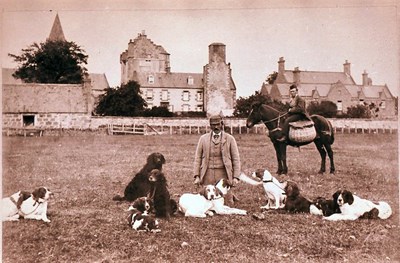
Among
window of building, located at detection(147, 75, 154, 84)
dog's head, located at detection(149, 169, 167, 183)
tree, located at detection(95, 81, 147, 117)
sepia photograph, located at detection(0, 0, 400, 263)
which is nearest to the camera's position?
dog's head, located at detection(149, 169, 167, 183)

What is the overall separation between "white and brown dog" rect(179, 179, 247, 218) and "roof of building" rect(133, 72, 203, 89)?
1.55 m

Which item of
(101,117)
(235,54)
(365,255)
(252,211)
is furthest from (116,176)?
(365,255)

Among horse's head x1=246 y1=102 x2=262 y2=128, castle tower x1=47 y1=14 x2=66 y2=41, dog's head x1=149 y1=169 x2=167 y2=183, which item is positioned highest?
castle tower x1=47 y1=14 x2=66 y2=41

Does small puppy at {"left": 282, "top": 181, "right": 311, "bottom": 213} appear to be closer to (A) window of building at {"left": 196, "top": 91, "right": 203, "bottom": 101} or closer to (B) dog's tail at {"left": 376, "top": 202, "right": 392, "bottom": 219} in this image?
(B) dog's tail at {"left": 376, "top": 202, "right": 392, "bottom": 219}

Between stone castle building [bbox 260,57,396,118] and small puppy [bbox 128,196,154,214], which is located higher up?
stone castle building [bbox 260,57,396,118]

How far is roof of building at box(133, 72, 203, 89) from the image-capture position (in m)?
5.52

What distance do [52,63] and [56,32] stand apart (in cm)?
67

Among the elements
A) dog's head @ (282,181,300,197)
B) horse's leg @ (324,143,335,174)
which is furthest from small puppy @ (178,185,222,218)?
horse's leg @ (324,143,335,174)

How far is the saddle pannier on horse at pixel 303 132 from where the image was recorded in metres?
5.37

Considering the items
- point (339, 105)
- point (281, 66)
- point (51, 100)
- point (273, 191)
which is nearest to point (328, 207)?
point (273, 191)

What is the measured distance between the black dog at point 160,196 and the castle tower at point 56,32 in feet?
7.31

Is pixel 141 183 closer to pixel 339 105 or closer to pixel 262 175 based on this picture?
pixel 262 175

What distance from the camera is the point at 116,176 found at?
17.4 feet

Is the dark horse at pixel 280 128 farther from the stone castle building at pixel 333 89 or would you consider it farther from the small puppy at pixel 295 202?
the small puppy at pixel 295 202
